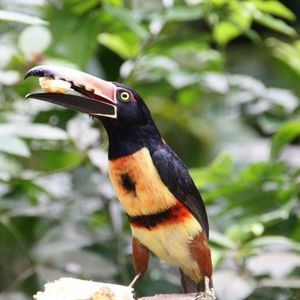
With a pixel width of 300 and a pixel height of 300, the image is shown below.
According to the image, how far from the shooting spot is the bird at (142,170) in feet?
4.44

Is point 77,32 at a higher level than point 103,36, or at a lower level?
higher

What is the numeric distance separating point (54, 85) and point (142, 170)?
224 mm

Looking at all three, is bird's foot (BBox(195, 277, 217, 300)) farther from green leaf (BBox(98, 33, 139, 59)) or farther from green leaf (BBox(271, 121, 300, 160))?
green leaf (BBox(98, 33, 139, 59))

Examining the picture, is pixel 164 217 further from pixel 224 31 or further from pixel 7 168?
pixel 224 31

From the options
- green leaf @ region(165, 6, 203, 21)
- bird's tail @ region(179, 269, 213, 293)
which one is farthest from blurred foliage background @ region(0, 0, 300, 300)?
bird's tail @ region(179, 269, 213, 293)

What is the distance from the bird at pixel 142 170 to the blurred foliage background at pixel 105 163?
1.20 ft

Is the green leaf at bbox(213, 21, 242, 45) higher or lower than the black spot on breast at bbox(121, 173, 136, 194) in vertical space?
lower

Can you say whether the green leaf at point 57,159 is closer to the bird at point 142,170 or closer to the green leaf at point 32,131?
the green leaf at point 32,131

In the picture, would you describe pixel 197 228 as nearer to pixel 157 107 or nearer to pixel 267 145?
pixel 267 145

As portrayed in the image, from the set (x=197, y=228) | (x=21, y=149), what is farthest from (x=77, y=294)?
(x=21, y=149)

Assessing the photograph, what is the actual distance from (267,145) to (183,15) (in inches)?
32.8

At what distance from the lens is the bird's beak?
1327 mm

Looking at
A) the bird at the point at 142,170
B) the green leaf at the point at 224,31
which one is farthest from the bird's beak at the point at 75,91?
the green leaf at the point at 224,31

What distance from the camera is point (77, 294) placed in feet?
4.34
